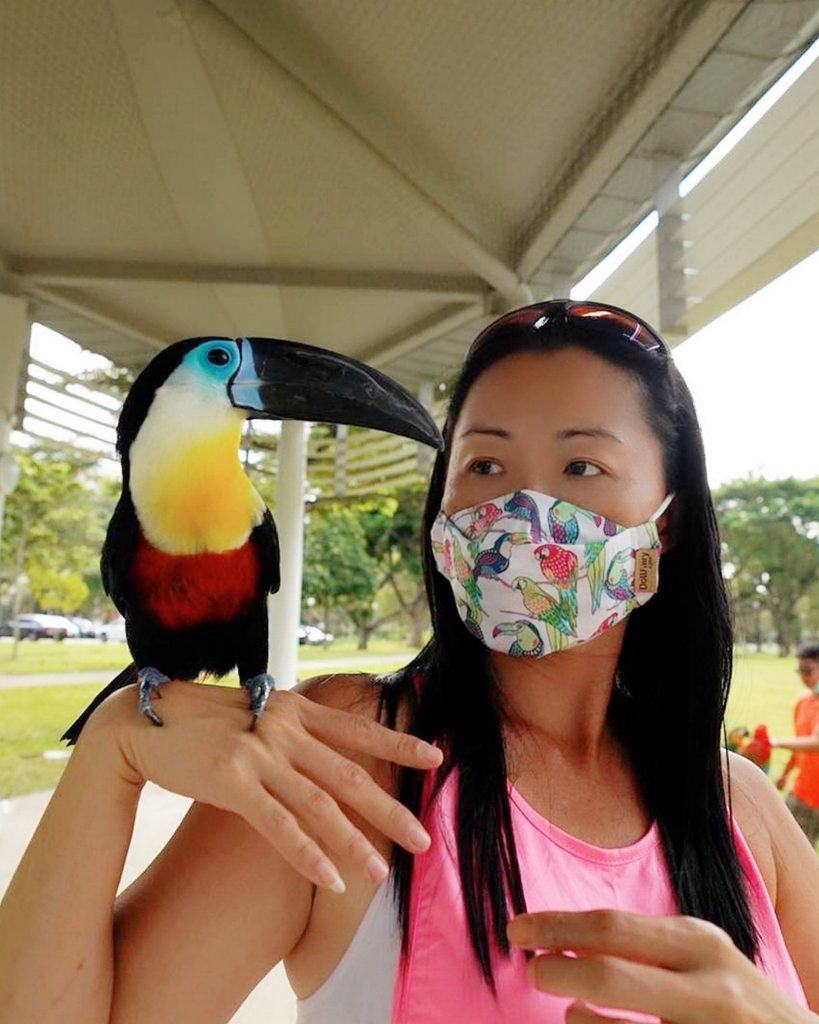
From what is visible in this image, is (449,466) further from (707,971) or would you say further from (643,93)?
(643,93)

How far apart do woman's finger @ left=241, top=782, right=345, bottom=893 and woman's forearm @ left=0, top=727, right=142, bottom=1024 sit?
117 millimetres

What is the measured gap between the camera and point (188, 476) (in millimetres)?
686

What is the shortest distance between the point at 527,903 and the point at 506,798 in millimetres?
86

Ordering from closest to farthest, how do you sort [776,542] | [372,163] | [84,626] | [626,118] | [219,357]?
[219,357] < [626,118] < [372,163] < [84,626] < [776,542]

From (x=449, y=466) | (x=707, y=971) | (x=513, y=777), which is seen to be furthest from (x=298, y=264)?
(x=707, y=971)

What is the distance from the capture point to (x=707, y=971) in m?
0.45

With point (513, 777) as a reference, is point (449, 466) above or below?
above

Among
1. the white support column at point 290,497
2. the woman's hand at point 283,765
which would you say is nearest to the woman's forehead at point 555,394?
the woman's hand at point 283,765

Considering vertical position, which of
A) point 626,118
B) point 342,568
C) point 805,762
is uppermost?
point 626,118

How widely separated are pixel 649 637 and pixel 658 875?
0.87ft

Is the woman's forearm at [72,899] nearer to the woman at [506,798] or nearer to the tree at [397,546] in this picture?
the woman at [506,798]

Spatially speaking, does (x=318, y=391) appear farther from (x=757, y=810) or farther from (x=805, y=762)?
(x=805, y=762)

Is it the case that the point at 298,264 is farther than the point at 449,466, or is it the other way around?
the point at 298,264

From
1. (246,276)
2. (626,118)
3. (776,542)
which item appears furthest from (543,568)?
(776,542)
